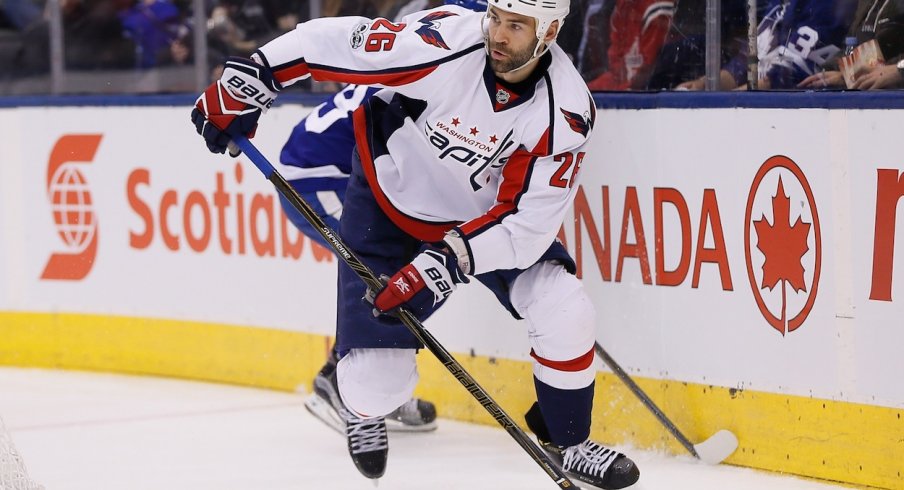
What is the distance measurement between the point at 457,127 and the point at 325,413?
1.17 meters

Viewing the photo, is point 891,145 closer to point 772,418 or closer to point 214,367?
point 772,418

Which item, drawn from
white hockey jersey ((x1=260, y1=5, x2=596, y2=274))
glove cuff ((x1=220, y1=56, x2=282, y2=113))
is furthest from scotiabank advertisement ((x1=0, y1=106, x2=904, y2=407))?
glove cuff ((x1=220, y1=56, x2=282, y2=113))

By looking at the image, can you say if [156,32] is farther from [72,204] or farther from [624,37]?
[624,37]

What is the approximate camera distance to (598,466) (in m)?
3.15

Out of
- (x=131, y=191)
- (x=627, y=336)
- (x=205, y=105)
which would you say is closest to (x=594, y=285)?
(x=627, y=336)

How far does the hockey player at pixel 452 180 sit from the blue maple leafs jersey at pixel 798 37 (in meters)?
0.62

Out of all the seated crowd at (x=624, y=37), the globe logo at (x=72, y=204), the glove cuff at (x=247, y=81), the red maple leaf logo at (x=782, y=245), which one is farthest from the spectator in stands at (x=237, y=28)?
the red maple leaf logo at (x=782, y=245)

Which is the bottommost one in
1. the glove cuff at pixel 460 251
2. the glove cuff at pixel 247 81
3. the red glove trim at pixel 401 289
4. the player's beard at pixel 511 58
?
the red glove trim at pixel 401 289

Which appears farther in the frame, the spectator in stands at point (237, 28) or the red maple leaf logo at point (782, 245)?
the spectator in stands at point (237, 28)

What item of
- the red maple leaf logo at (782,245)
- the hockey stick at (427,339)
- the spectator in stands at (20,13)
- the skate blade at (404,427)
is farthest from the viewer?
the spectator in stands at (20,13)

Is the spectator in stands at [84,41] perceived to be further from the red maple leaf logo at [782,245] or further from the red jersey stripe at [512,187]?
the red maple leaf logo at [782,245]

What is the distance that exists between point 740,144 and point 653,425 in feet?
2.47

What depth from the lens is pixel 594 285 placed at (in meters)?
3.76

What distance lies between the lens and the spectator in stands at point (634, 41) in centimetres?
377
